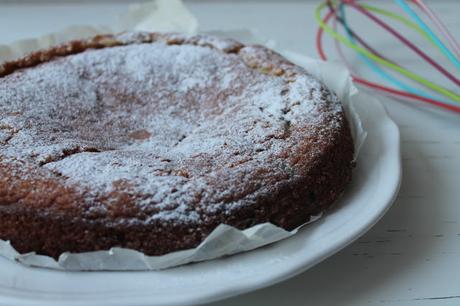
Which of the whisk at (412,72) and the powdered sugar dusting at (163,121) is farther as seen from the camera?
the whisk at (412,72)

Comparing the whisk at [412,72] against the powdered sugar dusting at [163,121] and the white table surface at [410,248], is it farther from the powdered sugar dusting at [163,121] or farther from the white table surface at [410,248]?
the powdered sugar dusting at [163,121]

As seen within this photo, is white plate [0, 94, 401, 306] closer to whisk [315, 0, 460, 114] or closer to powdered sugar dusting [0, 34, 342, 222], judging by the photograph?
→ powdered sugar dusting [0, 34, 342, 222]

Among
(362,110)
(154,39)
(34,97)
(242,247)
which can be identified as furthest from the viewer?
(154,39)

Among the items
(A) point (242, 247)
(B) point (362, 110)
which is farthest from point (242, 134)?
(B) point (362, 110)

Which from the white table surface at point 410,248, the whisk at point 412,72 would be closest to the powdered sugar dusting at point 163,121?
the white table surface at point 410,248

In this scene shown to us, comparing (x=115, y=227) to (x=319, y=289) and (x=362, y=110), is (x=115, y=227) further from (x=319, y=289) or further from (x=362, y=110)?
(x=362, y=110)

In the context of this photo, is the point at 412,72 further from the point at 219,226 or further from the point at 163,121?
the point at 219,226
